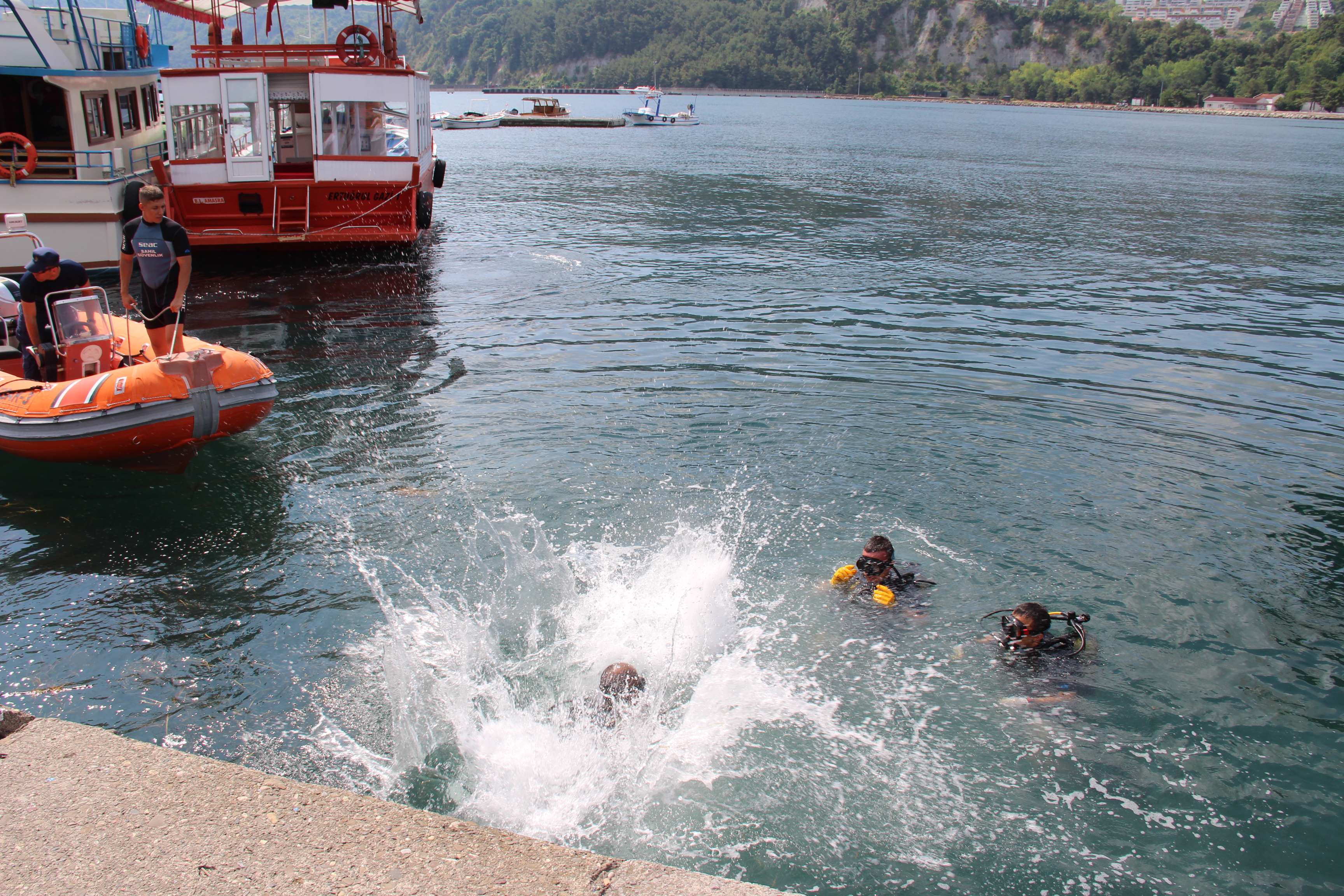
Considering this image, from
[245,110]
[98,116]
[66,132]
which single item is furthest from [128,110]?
[245,110]

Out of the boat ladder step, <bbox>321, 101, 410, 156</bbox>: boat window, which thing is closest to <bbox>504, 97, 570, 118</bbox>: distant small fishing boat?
<bbox>321, 101, 410, 156</bbox>: boat window

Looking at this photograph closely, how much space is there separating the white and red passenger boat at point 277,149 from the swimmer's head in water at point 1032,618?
18185 millimetres

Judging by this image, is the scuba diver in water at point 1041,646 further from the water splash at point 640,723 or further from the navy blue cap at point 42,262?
the navy blue cap at point 42,262

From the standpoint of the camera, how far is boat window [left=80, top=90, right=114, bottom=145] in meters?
21.2

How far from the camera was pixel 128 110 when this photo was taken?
2452 centimetres

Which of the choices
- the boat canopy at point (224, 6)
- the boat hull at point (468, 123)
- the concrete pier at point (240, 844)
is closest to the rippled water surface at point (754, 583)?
the concrete pier at point (240, 844)

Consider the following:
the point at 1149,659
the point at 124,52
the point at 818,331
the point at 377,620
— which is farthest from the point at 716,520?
the point at 124,52

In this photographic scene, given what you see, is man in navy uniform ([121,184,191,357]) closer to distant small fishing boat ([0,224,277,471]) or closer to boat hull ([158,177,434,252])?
distant small fishing boat ([0,224,277,471])

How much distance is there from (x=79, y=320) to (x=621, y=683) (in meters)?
8.43

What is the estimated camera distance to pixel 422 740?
6.29 meters

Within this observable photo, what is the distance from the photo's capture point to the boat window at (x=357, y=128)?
21219 millimetres

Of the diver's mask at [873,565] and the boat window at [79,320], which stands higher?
the boat window at [79,320]

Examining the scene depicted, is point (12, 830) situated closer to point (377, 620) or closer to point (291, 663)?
point (291, 663)

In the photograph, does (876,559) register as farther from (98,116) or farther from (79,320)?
(98,116)
